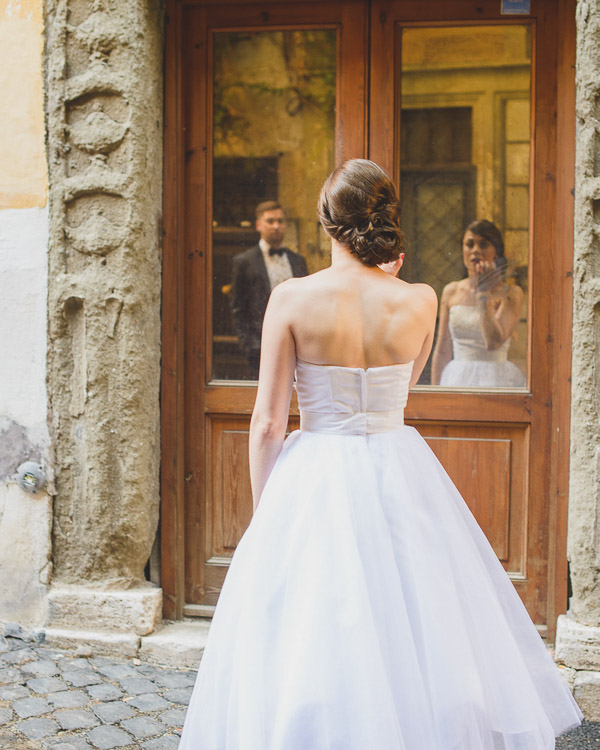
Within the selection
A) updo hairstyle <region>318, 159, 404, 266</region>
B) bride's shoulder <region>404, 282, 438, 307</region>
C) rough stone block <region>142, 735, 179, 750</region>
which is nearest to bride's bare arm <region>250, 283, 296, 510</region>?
updo hairstyle <region>318, 159, 404, 266</region>

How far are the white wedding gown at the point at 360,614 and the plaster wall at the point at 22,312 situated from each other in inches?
70.3

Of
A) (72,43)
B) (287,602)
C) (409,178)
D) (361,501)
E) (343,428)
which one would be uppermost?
(72,43)

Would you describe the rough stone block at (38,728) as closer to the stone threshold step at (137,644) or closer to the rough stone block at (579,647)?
the stone threshold step at (137,644)

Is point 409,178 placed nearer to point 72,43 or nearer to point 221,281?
point 221,281

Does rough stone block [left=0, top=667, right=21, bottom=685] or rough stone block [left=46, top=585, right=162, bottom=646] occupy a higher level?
rough stone block [left=46, top=585, right=162, bottom=646]

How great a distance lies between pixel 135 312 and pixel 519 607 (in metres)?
2.16

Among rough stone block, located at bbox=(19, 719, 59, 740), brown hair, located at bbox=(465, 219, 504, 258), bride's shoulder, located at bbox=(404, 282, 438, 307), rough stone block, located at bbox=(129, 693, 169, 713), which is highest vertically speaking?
brown hair, located at bbox=(465, 219, 504, 258)

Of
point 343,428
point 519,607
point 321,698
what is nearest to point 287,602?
point 321,698

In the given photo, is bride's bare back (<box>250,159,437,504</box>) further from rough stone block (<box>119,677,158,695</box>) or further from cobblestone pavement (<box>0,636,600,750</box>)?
rough stone block (<box>119,677,158,695</box>)

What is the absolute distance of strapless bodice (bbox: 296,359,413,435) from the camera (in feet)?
7.34

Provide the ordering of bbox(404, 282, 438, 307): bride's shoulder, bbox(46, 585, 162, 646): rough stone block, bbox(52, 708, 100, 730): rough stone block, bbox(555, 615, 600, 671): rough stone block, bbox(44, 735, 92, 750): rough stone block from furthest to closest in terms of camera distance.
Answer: bbox(46, 585, 162, 646): rough stone block < bbox(555, 615, 600, 671): rough stone block < bbox(52, 708, 100, 730): rough stone block < bbox(44, 735, 92, 750): rough stone block < bbox(404, 282, 438, 307): bride's shoulder

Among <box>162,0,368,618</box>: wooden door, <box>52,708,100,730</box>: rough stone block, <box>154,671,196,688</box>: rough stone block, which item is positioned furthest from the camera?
<box>162,0,368,618</box>: wooden door

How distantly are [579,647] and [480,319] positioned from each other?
157 centimetres

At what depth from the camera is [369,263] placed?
2.25 meters
